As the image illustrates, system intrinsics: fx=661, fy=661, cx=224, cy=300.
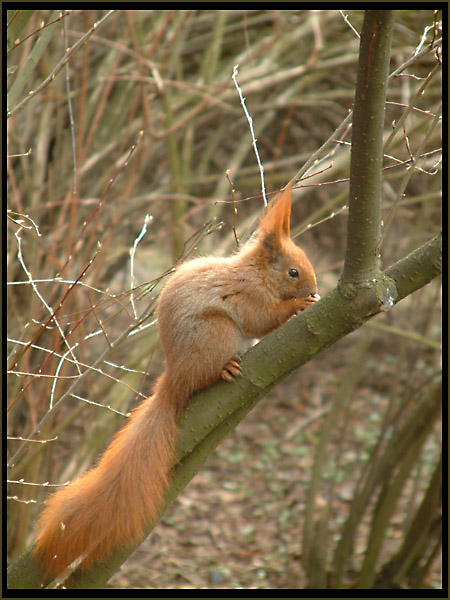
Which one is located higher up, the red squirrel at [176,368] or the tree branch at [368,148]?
the tree branch at [368,148]

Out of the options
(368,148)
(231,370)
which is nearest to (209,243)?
(231,370)

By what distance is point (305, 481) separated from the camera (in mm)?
5848

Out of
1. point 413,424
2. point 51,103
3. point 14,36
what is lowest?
point 413,424

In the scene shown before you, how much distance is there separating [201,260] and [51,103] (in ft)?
7.17

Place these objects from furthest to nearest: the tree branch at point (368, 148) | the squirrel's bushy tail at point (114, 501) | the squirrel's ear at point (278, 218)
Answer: the squirrel's ear at point (278, 218)
the squirrel's bushy tail at point (114, 501)
the tree branch at point (368, 148)

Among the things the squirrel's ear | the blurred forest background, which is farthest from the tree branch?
the blurred forest background

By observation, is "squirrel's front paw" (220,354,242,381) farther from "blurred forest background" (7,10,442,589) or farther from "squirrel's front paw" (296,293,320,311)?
"blurred forest background" (7,10,442,589)

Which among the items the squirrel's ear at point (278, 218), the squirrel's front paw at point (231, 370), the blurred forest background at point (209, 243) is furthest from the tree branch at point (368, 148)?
the blurred forest background at point (209, 243)

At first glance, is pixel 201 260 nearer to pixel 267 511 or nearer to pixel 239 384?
pixel 239 384

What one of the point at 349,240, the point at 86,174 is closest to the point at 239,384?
the point at 349,240

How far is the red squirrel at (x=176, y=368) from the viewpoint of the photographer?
2.13 m

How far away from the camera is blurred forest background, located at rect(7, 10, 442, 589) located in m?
3.82

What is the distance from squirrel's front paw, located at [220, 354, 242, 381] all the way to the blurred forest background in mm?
882

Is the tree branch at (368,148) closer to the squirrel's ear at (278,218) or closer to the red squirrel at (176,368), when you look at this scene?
the red squirrel at (176,368)
